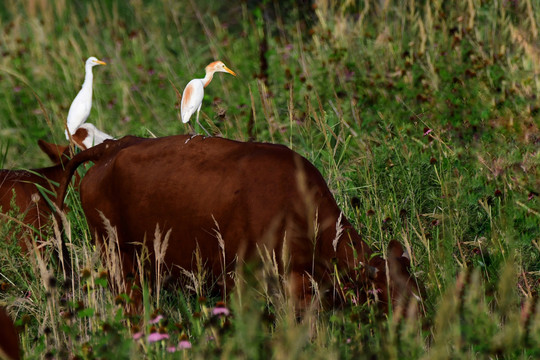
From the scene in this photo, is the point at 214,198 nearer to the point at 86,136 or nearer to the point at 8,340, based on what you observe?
the point at 8,340

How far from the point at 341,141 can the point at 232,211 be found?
5.36ft

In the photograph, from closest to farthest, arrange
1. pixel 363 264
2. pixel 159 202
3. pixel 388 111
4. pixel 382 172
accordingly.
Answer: pixel 363 264, pixel 159 202, pixel 382 172, pixel 388 111

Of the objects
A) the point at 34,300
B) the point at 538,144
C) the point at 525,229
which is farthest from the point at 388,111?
the point at 34,300

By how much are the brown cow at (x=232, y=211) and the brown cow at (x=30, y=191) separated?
70 cm

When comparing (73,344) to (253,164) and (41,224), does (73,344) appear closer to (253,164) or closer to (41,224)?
(253,164)

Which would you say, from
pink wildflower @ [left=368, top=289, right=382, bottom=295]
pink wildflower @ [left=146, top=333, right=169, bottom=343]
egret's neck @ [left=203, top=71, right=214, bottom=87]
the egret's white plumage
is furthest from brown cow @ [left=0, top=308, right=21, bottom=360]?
the egret's white plumage

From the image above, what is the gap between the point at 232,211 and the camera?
3473mm

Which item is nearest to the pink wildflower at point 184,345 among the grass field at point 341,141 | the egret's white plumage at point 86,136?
the grass field at point 341,141

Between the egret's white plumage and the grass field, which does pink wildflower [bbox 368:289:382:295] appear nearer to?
the grass field

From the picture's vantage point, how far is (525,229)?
399cm

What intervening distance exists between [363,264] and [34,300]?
5.22ft

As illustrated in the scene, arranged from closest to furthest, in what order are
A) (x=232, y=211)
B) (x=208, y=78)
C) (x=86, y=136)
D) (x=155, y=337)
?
1. (x=155, y=337)
2. (x=232, y=211)
3. (x=208, y=78)
4. (x=86, y=136)

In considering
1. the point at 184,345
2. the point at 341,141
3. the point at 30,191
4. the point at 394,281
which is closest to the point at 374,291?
the point at 394,281

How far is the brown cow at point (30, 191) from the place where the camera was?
171 inches
